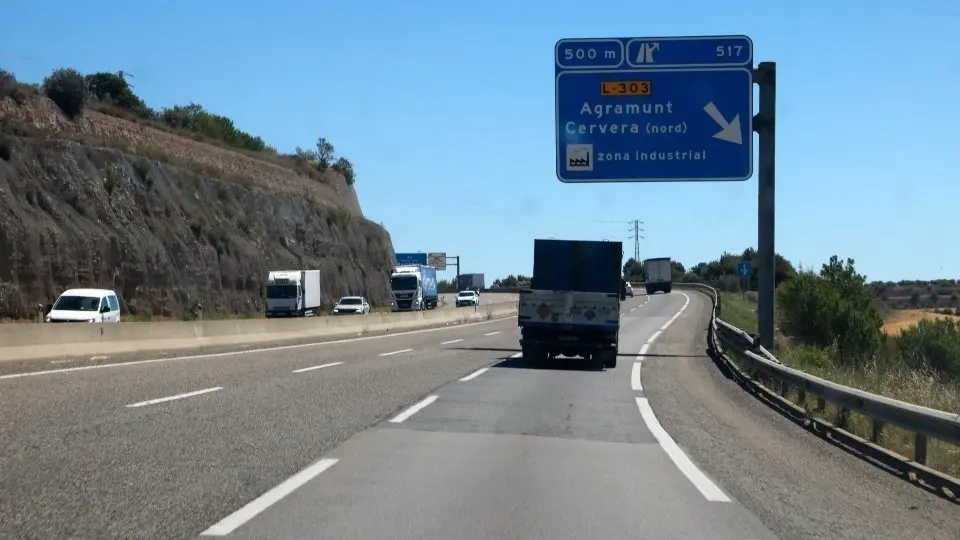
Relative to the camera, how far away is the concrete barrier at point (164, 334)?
19.4 m

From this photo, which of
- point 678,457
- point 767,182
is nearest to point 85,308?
point 767,182

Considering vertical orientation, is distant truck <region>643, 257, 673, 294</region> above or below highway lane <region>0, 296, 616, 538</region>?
above

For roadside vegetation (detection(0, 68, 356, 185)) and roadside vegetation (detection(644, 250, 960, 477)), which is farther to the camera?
roadside vegetation (detection(0, 68, 356, 185))

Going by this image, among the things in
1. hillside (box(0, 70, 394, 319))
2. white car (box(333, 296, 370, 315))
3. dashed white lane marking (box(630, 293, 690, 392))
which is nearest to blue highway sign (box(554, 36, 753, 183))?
dashed white lane marking (box(630, 293, 690, 392))

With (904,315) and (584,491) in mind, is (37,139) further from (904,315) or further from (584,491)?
(904,315)

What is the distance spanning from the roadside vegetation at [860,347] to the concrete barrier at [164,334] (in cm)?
1384

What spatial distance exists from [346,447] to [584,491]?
2.97 meters

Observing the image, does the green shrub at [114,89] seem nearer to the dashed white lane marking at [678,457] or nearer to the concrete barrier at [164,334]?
the concrete barrier at [164,334]

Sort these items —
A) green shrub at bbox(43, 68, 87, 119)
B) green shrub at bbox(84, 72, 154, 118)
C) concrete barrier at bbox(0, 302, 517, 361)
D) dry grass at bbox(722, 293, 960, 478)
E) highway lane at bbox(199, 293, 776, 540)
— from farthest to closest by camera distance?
green shrub at bbox(84, 72, 154, 118)
green shrub at bbox(43, 68, 87, 119)
concrete barrier at bbox(0, 302, 517, 361)
dry grass at bbox(722, 293, 960, 478)
highway lane at bbox(199, 293, 776, 540)

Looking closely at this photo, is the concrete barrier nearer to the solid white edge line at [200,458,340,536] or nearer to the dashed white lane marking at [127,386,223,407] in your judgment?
the dashed white lane marking at [127,386,223,407]

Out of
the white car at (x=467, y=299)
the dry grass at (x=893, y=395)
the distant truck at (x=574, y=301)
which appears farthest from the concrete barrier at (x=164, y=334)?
the white car at (x=467, y=299)

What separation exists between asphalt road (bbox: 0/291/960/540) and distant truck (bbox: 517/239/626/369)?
625 cm

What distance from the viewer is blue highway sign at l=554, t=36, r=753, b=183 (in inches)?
911

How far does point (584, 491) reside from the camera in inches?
332
